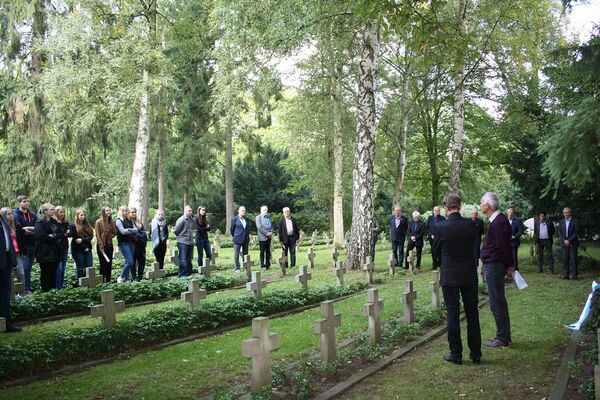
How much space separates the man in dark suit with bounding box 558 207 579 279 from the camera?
42.8ft

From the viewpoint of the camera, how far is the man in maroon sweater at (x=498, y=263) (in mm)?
6664

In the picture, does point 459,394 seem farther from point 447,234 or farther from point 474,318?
point 447,234

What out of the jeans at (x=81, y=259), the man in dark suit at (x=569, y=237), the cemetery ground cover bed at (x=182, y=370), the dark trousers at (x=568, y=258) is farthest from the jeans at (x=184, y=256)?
the dark trousers at (x=568, y=258)

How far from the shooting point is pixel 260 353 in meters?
4.79

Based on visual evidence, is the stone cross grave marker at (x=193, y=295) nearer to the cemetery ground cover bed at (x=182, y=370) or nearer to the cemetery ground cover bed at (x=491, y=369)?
the cemetery ground cover bed at (x=182, y=370)

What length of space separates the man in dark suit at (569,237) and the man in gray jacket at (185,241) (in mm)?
9234

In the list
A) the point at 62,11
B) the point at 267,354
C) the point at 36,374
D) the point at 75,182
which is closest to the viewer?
the point at 267,354

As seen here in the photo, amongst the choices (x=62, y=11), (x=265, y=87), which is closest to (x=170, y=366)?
(x=265, y=87)

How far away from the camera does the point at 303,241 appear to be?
2938cm

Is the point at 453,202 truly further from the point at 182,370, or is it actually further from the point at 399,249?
the point at 399,249

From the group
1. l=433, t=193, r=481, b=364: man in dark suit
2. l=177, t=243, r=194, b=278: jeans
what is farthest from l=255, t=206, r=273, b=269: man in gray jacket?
l=433, t=193, r=481, b=364: man in dark suit

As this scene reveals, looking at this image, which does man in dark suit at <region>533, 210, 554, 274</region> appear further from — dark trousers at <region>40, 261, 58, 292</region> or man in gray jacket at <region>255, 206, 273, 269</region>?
dark trousers at <region>40, 261, 58, 292</region>

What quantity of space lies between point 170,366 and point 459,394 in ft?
10.3

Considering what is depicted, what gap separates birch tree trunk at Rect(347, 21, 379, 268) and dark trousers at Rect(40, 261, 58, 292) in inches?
299
